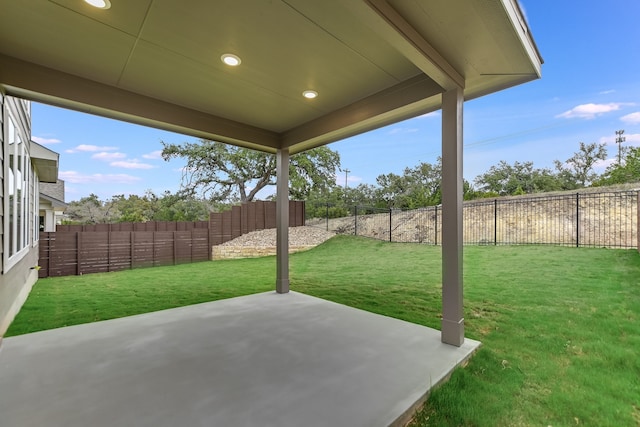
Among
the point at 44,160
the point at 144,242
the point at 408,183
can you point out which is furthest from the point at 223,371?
the point at 408,183

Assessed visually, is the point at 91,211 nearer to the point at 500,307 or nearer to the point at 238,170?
→ the point at 238,170

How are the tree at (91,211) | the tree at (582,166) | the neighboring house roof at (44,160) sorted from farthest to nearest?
the tree at (91,211)
the tree at (582,166)
the neighboring house roof at (44,160)

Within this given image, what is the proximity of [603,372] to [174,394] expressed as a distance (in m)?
3.23

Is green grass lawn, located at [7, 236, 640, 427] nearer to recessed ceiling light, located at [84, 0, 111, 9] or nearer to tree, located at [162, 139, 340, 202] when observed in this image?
recessed ceiling light, located at [84, 0, 111, 9]

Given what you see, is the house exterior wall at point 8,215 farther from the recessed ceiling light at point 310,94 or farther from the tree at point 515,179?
the tree at point 515,179

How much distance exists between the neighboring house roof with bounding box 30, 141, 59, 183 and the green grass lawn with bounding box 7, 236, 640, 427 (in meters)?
2.76

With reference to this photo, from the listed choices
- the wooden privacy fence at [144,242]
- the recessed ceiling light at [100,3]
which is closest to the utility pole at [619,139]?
the wooden privacy fence at [144,242]

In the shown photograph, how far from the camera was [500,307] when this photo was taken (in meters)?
3.95

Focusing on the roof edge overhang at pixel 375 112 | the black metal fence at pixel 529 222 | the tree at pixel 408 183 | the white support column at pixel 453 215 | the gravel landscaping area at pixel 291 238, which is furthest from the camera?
the tree at pixel 408 183

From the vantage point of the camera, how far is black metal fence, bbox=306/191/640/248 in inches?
383

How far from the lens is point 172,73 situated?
9.07 ft

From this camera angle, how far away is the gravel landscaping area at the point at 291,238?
11.3 metres

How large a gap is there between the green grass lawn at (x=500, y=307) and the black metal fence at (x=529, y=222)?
3.67 metres

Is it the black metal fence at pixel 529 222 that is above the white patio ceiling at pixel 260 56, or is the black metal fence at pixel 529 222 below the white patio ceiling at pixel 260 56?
below
